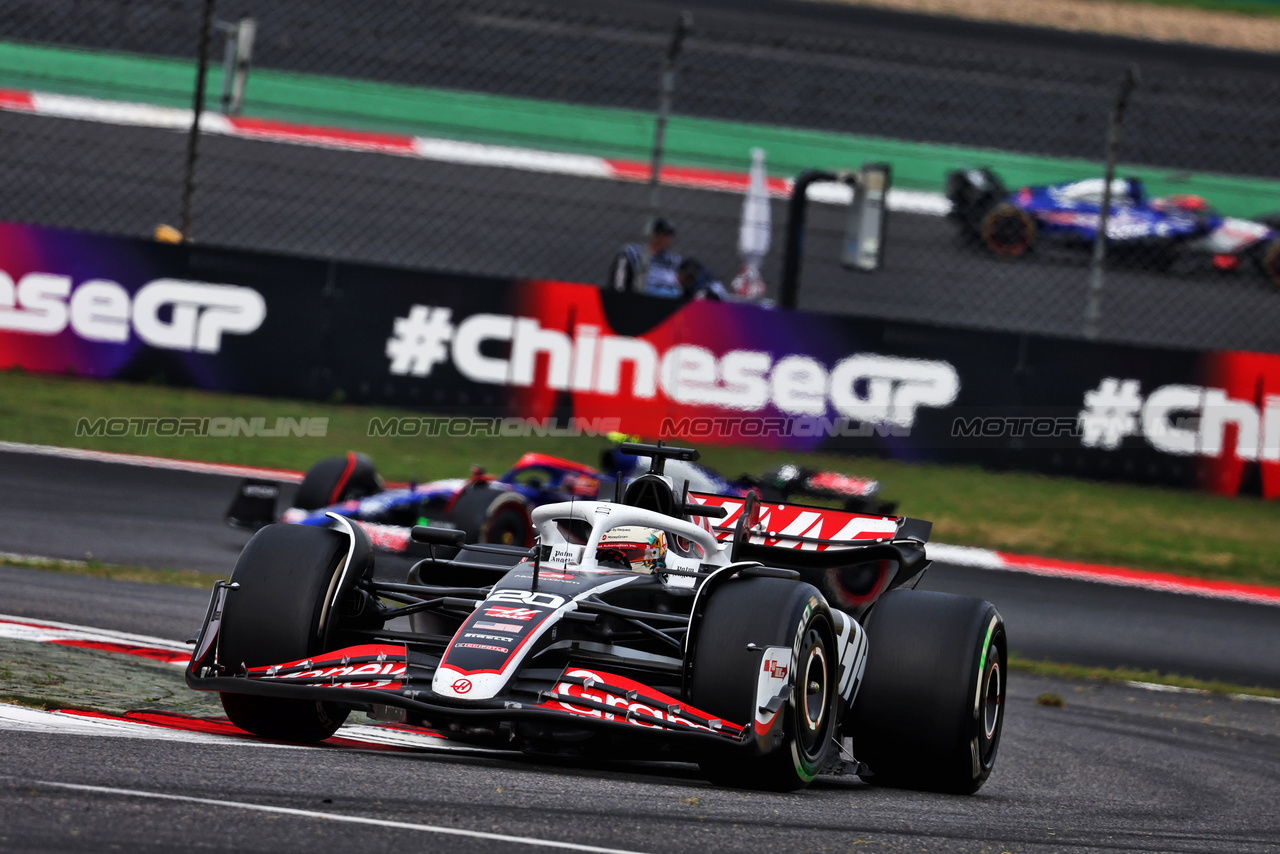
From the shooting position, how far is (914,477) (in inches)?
522

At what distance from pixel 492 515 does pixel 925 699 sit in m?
4.70

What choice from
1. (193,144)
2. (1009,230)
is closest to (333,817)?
(193,144)

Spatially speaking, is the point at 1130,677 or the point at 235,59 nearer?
the point at 1130,677

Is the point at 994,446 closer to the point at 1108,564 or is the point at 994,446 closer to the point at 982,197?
the point at 1108,564

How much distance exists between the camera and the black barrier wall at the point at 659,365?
42.3 ft

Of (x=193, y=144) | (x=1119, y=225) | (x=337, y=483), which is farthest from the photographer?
(x=1119, y=225)

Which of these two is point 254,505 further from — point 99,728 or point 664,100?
point 99,728

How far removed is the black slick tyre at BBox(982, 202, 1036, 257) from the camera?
17.9 meters

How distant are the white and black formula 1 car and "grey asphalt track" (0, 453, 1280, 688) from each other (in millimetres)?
3451

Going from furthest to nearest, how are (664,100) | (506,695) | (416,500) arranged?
(664,100)
(416,500)
(506,695)

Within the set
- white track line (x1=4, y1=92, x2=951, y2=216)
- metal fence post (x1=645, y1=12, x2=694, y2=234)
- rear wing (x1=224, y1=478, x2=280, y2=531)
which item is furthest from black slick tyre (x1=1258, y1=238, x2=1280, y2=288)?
Answer: rear wing (x1=224, y1=478, x2=280, y2=531)

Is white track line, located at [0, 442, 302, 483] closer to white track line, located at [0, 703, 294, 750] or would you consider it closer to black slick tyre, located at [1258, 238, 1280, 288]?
white track line, located at [0, 703, 294, 750]

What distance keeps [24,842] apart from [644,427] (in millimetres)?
9675

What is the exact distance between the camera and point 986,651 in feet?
19.2
